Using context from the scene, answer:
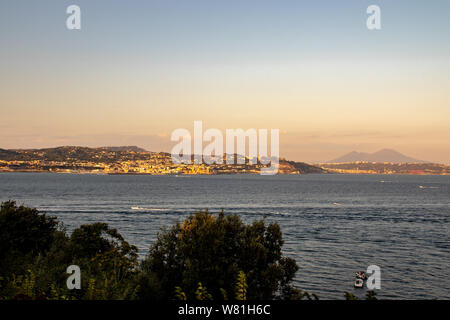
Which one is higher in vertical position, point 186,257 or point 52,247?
point 52,247

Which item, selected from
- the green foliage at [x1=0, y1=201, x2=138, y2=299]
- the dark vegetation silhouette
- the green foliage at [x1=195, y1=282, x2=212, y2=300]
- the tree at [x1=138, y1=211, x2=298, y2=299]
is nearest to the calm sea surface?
the tree at [x1=138, y1=211, x2=298, y2=299]

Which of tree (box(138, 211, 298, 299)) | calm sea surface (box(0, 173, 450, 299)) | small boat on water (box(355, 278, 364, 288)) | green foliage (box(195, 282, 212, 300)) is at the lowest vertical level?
calm sea surface (box(0, 173, 450, 299))

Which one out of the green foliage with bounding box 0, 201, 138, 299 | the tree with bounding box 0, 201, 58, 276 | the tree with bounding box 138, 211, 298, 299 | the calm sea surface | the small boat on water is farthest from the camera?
the calm sea surface

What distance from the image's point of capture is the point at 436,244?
6881 centimetres

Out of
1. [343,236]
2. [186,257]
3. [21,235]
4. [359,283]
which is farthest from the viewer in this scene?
[343,236]

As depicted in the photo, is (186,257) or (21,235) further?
(21,235)

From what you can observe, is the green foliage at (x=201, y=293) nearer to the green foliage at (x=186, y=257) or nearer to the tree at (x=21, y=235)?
the green foliage at (x=186, y=257)

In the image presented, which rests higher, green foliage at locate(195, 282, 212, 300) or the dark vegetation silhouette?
green foliage at locate(195, 282, 212, 300)

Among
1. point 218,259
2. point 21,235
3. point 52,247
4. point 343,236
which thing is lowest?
point 343,236

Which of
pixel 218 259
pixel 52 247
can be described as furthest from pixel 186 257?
pixel 52 247

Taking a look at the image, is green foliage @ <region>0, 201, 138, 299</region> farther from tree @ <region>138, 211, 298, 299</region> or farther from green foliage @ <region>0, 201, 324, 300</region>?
tree @ <region>138, 211, 298, 299</region>

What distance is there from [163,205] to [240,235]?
315 ft

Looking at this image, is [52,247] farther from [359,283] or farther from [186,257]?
[359,283]

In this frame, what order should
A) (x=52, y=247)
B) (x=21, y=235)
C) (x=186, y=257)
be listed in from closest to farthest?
(x=186, y=257), (x=52, y=247), (x=21, y=235)
